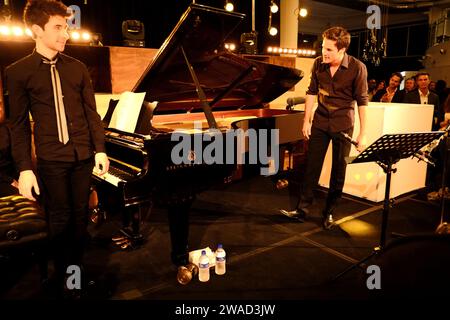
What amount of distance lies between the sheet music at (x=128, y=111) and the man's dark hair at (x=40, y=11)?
2.99 feet

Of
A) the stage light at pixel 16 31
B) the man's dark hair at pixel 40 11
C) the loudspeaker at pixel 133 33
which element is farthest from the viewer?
the loudspeaker at pixel 133 33

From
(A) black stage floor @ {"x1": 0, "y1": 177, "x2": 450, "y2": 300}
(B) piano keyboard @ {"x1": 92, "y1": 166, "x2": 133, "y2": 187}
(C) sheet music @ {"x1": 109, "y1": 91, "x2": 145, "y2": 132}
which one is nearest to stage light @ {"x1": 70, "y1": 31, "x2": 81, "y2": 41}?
(C) sheet music @ {"x1": 109, "y1": 91, "x2": 145, "y2": 132}

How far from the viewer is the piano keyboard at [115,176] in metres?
2.19

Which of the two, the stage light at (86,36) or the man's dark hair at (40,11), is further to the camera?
the stage light at (86,36)

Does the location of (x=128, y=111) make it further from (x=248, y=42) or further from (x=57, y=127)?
(x=248, y=42)

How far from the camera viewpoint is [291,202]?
416cm

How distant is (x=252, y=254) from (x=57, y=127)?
Result: 5.83 feet

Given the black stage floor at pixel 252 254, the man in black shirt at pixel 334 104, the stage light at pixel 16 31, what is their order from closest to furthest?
1. the black stage floor at pixel 252 254
2. the man in black shirt at pixel 334 104
3. the stage light at pixel 16 31

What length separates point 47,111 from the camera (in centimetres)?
185

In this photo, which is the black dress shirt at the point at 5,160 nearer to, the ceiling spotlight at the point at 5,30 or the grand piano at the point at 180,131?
the grand piano at the point at 180,131

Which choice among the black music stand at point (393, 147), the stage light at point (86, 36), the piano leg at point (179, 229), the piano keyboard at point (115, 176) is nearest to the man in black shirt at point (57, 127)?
the piano keyboard at point (115, 176)

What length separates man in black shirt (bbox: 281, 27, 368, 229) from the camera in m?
2.88

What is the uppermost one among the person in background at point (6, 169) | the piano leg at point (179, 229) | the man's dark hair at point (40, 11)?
the man's dark hair at point (40, 11)

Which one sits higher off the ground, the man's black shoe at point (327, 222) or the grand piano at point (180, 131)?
the grand piano at point (180, 131)
